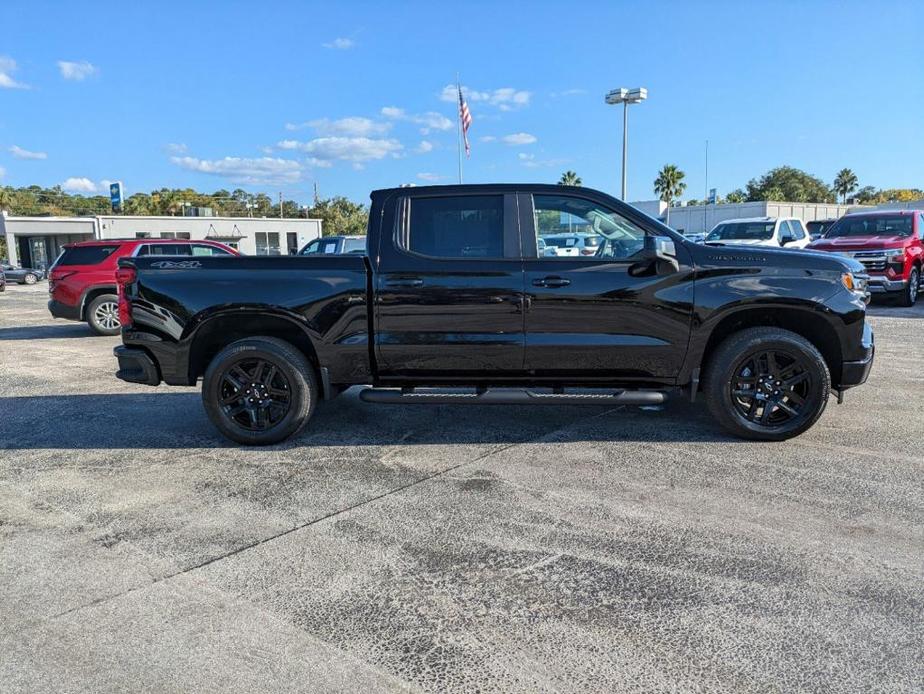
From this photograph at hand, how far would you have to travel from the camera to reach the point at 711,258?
16.5ft

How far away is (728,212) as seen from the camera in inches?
2141

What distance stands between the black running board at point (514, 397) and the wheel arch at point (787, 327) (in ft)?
1.69

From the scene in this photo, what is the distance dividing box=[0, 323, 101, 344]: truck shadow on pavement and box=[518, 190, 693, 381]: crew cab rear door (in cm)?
1037

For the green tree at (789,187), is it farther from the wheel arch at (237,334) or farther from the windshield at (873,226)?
the wheel arch at (237,334)

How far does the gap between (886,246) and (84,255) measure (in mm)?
15321

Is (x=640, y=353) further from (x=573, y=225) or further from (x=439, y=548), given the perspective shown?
(x=439, y=548)

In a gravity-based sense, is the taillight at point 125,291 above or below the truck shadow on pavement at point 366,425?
above

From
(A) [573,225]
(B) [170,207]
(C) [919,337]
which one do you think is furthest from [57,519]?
(B) [170,207]

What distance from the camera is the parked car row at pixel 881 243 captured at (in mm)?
13742

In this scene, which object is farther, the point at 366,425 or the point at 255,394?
the point at 366,425

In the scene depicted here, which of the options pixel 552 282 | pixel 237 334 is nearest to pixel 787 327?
pixel 552 282

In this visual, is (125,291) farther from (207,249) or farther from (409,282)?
(207,249)

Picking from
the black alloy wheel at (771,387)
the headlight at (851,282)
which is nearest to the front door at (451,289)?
the black alloy wheel at (771,387)

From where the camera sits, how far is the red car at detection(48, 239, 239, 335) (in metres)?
12.0
